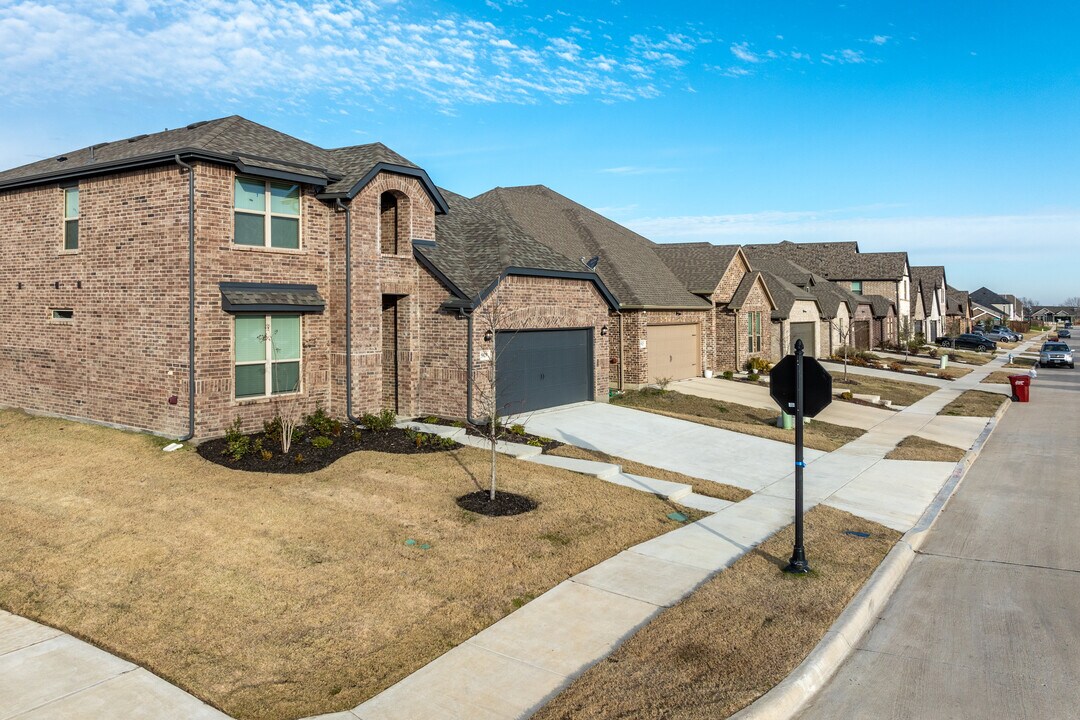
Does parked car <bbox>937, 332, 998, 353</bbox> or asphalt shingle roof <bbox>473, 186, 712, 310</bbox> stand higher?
asphalt shingle roof <bbox>473, 186, 712, 310</bbox>

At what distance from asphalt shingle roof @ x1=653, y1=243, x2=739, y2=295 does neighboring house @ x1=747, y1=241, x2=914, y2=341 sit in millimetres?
31553

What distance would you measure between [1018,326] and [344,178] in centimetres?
12771

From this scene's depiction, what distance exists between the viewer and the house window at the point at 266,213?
1493cm

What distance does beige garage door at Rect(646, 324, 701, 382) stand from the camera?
2750cm

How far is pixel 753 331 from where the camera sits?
34.7 metres

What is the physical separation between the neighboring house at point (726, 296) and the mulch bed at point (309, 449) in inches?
762

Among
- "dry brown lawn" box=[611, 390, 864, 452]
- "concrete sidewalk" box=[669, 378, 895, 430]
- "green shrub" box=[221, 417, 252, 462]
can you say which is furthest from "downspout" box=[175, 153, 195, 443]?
"concrete sidewalk" box=[669, 378, 895, 430]

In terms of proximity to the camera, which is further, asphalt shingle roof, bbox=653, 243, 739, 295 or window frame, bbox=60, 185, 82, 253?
asphalt shingle roof, bbox=653, 243, 739, 295

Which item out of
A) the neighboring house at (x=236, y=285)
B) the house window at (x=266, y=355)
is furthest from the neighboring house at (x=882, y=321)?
the house window at (x=266, y=355)

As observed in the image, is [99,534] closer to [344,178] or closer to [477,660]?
[477,660]

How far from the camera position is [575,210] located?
32625 mm

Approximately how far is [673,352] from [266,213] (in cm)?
1783

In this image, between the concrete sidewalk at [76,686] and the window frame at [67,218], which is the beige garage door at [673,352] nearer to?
the window frame at [67,218]

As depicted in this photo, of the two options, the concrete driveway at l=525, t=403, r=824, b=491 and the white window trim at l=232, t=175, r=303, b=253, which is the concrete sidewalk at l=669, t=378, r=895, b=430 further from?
the white window trim at l=232, t=175, r=303, b=253
